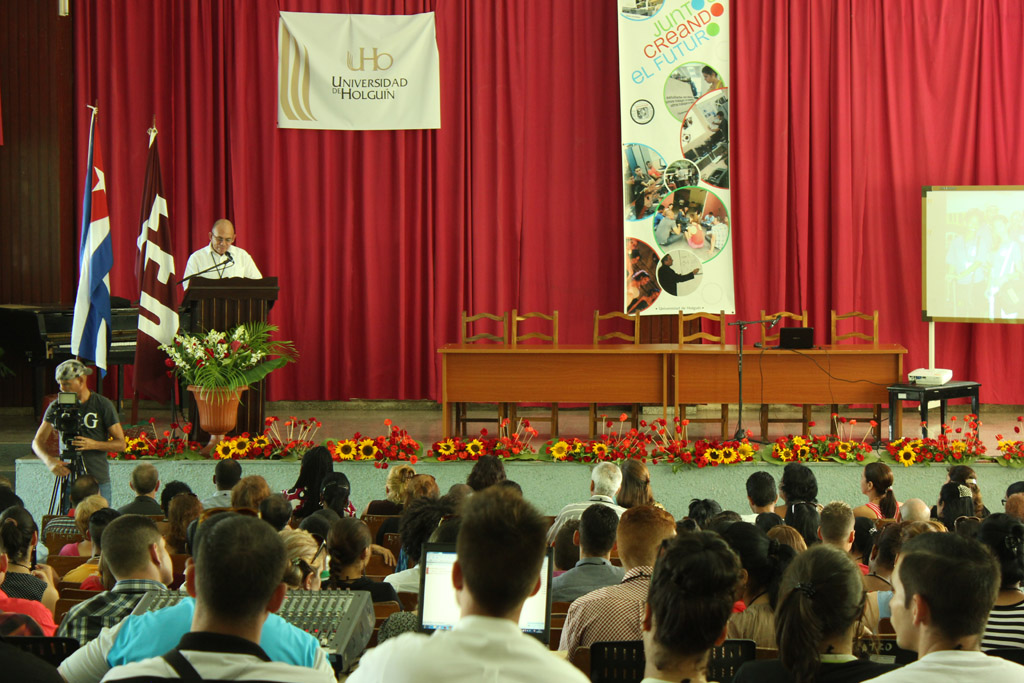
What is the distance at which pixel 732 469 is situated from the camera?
7.01m

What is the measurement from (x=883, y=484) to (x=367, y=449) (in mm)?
3320

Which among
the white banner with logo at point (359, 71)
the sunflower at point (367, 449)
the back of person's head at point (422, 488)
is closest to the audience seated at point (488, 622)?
the back of person's head at point (422, 488)

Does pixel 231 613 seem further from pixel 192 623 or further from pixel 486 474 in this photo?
pixel 486 474

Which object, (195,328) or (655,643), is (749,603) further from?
(195,328)

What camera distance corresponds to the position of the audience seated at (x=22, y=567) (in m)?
3.50

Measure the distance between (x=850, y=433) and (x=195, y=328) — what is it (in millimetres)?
5542

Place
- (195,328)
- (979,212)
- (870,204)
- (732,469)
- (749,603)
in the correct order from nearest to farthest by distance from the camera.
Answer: (749,603) → (732,469) → (195,328) → (979,212) → (870,204)

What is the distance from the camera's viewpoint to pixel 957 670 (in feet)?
6.57

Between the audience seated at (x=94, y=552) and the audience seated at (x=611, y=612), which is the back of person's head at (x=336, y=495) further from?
the audience seated at (x=611, y=612)

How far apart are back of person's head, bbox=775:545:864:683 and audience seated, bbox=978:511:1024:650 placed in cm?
54

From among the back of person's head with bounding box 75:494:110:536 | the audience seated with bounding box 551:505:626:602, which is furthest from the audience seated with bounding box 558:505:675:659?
the back of person's head with bounding box 75:494:110:536

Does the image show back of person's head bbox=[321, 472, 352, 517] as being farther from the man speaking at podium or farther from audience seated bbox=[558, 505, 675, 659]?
the man speaking at podium

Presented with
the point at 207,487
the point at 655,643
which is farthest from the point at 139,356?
the point at 655,643

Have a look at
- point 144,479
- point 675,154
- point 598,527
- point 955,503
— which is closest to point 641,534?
point 598,527
